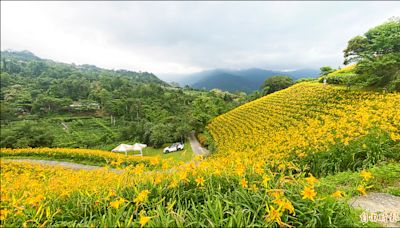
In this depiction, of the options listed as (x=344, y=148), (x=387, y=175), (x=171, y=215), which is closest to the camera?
(x=171, y=215)

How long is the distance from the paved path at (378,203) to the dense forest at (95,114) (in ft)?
66.8

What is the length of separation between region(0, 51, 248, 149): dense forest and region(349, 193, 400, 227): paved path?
20.3 metres

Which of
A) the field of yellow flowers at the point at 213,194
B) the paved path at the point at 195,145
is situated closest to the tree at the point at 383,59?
the field of yellow flowers at the point at 213,194

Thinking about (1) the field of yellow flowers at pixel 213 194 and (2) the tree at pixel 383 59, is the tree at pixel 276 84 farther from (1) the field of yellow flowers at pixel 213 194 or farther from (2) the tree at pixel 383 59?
(1) the field of yellow flowers at pixel 213 194

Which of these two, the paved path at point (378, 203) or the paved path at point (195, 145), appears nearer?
the paved path at point (378, 203)

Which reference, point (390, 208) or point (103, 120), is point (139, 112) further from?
point (390, 208)

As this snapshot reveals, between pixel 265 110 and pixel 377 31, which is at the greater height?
pixel 377 31

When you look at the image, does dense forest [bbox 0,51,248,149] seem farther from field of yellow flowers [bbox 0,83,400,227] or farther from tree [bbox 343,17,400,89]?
field of yellow flowers [bbox 0,83,400,227]

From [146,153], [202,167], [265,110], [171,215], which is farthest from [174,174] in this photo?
[146,153]

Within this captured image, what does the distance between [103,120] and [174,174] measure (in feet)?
134

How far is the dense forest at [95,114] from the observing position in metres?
23.5

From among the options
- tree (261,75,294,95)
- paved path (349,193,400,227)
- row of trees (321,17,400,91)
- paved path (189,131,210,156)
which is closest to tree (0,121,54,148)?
paved path (189,131,210,156)

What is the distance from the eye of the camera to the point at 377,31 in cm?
1254

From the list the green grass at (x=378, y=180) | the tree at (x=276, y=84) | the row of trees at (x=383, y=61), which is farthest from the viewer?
the tree at (x=276, y=84)
